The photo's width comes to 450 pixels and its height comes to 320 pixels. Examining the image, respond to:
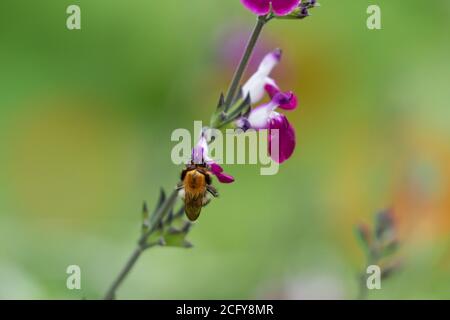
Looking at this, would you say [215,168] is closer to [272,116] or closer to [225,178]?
[225,178]

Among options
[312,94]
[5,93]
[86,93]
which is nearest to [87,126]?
[86,93]

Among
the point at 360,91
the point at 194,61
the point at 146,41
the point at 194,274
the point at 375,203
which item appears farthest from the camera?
the point at 146,41

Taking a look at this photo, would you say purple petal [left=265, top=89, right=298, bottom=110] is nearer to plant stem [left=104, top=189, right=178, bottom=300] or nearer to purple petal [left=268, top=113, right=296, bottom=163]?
purple petal [left=268, top=113, right=296, bottom=163]

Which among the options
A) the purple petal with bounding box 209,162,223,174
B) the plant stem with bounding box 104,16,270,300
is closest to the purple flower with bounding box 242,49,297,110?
the plant stem with bounding box 104,16,270,300

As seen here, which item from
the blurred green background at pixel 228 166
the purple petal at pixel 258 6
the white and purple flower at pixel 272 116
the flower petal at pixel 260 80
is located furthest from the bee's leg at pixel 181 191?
the blurred green background at pixel 228 166

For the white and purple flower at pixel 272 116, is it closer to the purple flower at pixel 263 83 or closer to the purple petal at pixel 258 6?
the purple flower at pixel 263 83

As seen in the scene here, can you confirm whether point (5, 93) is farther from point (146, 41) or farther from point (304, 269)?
point (304, 269)
